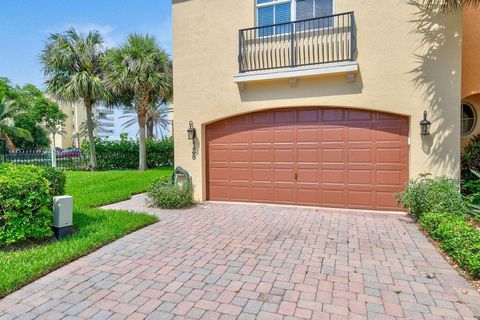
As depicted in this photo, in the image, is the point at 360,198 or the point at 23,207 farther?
the point at 360,198

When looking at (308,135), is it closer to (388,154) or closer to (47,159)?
(388,154)

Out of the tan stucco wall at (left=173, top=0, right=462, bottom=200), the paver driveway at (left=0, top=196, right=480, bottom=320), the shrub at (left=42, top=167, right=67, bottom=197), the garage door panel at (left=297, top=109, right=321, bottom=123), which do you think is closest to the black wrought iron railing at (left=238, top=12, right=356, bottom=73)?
the tan stucco wall at (left=173, top=0, right=462, bottom=200)

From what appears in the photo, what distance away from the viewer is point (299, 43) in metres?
8.16

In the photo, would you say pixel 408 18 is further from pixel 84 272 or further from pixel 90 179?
pixel 90 179

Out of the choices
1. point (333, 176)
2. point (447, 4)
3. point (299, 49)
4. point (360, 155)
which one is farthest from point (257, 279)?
point (447, 4)

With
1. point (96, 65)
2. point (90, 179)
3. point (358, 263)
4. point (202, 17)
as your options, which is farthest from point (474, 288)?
point (96, 65)

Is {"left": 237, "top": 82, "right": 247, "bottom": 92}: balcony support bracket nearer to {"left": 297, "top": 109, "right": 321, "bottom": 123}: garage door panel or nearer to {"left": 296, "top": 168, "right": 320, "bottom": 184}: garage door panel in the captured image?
{"left": 297, "top": 109, "right": 321, "bottom": 123}: garage door panel

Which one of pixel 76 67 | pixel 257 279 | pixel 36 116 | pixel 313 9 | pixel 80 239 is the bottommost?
pixel 257 279

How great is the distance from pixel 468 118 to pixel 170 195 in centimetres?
888

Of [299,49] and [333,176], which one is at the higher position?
[299,49]

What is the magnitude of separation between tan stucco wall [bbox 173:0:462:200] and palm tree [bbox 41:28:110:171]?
10027 mm

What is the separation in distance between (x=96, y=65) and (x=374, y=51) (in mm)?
15419

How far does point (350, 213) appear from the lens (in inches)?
302

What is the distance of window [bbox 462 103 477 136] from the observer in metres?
8.74
